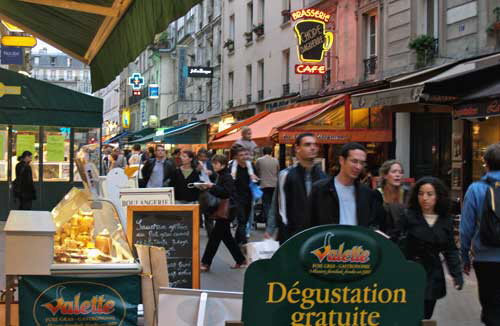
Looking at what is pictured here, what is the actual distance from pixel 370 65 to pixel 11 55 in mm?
9727

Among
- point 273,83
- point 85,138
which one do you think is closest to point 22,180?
point 85,138

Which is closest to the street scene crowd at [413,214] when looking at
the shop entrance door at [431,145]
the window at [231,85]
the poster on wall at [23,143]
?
the poster on wall at [23,143]

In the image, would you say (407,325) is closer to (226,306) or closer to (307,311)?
(307,311)

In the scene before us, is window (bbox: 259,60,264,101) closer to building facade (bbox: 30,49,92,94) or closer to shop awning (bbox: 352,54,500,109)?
shop awning (bbox: 352,54,500,109)

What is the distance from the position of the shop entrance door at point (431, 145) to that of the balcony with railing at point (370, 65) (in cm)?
200

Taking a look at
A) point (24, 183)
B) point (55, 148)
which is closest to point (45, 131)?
point (55, 148)

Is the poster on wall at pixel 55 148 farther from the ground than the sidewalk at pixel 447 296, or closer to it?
farther from the ground

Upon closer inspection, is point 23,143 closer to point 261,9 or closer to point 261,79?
point 261,79

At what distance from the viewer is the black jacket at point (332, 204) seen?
4.90m

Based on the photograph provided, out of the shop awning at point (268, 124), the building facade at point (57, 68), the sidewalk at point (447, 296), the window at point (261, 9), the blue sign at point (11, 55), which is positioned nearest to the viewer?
the sidewalk at point (447, 296)

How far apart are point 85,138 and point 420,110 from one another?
27.5 ft

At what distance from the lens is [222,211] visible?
30.1 feet

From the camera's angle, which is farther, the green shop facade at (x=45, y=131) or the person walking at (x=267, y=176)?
the green shop facade at (x=45, y=131)

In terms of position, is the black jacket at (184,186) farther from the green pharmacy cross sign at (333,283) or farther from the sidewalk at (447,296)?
the green pharmacy cross sign at (333,283)
